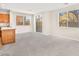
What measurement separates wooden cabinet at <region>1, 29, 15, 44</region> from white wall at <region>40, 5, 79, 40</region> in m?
3.96

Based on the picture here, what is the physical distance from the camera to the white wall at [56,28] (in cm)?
680

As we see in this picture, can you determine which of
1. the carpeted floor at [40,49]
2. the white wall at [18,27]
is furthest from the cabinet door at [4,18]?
the carpeted floor at [40,49]

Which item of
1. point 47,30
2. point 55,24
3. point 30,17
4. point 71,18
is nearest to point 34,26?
point 30,17

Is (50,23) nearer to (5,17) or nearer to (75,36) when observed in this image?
(75,36)

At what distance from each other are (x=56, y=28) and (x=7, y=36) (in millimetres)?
4590

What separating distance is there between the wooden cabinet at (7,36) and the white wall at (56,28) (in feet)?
13.0

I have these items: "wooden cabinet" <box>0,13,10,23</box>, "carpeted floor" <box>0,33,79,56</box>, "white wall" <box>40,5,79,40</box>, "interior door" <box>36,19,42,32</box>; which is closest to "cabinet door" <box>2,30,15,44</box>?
"carpeted floor" <box>0,33,79,56</box>

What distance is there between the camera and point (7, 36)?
4.93m

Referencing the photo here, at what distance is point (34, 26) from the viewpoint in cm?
1155

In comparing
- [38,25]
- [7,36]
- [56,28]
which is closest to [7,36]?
[7,36]

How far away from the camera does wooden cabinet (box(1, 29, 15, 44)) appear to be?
15.7ft

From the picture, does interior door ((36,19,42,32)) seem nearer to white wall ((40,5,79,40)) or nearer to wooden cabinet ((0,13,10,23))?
white wall ((40,5,79,40))

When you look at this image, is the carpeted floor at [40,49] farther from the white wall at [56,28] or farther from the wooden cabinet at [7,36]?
the white wall at [56,28]

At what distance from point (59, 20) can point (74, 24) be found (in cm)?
154
